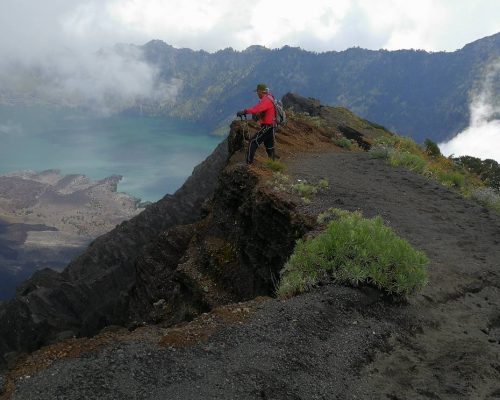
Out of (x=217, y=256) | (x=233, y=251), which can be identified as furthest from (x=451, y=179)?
(x=217, y=256)

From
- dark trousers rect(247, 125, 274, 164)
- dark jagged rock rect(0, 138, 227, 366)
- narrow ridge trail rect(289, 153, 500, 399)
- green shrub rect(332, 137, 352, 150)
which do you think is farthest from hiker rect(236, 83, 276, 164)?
dark jagged rock rect(0, 138, 227, 366)

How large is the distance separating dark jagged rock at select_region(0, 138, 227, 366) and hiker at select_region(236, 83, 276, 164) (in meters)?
24.1

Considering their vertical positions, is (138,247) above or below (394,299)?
below

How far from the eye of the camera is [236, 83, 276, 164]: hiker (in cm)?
1478

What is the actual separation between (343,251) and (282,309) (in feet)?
5.05

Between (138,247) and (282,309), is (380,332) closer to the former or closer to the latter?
(282,309)

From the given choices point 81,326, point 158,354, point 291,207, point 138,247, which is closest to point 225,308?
point 158,354

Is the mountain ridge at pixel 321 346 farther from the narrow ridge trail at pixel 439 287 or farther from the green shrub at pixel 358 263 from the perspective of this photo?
the green shrub at pixel 358 263

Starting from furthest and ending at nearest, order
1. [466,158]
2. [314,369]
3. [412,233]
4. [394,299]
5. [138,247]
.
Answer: [138,247], [466,158], [412,233], [394,299], [314,369]

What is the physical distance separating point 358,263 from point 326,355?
1.97m

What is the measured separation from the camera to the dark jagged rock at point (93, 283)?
42.1 m

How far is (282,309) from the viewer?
23.3ft

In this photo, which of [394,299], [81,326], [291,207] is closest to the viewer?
[394,299]

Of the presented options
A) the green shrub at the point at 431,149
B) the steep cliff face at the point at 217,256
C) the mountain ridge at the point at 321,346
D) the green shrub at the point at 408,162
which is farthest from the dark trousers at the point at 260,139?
the green shrub at the point at 431,149
